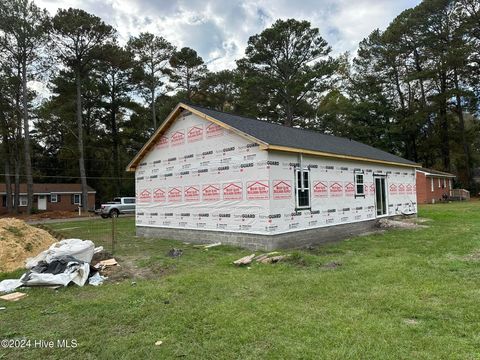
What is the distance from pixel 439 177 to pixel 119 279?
32.4m

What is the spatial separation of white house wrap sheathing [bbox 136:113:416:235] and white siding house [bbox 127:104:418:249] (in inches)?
1.2

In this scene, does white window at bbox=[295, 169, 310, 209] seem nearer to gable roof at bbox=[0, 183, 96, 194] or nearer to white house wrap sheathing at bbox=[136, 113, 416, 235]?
white house wrap sheathing at bbox=[136, 113, 416, 235]

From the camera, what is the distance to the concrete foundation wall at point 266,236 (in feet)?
31.8

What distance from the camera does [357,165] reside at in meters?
13.5

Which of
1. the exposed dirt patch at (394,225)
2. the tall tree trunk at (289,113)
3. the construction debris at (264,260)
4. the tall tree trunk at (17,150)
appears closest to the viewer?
the construction debris at (264,260)

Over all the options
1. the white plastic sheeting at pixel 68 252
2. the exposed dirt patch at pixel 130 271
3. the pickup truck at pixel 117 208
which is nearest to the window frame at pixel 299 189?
the exposed dirt patch at pixel 130 271

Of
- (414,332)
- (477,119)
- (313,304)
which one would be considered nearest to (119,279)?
(313,304)

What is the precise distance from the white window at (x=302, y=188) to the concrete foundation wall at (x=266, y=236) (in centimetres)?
89

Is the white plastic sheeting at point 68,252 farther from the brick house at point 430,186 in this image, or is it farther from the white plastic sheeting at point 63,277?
the brick house at point 430,186

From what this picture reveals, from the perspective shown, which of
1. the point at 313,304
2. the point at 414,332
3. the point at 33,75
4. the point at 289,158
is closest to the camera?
the point at 414,332

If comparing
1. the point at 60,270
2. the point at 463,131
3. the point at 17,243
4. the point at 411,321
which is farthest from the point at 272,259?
the point at 463,131

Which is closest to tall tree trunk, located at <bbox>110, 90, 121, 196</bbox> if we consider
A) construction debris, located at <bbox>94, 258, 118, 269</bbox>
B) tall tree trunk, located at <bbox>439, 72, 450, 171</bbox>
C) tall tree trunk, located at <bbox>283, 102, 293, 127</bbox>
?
tall tree trunk, located at <bbox>283, 102, 293, 127</bbox>

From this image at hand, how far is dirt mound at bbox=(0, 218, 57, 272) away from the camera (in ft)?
26.2

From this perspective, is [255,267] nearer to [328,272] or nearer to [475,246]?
[328,272]
